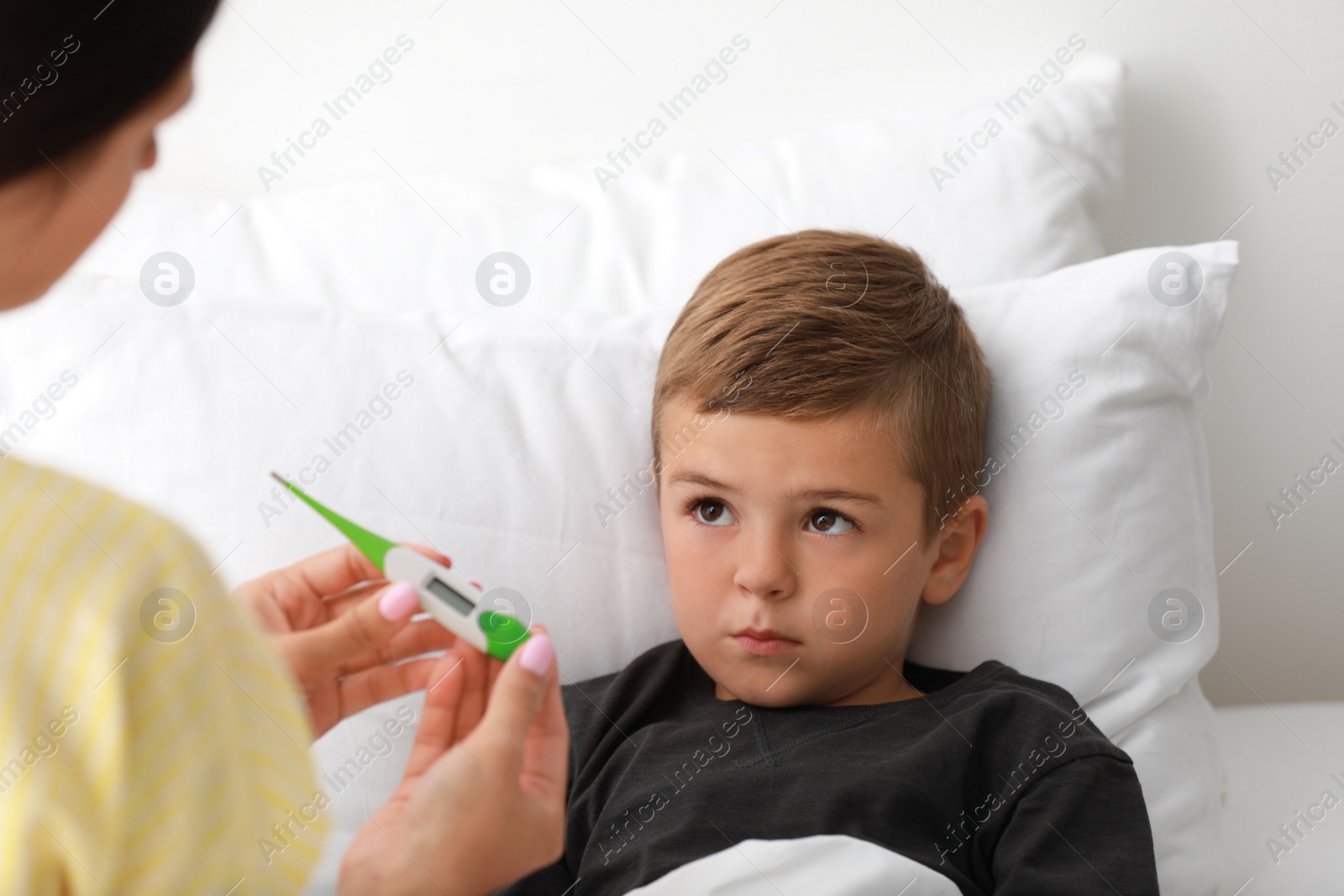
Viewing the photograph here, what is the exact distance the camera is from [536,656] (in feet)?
1.86

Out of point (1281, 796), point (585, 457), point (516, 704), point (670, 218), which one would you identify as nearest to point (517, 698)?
point (516, 704)

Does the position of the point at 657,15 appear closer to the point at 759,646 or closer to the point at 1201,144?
the point at 1201,144

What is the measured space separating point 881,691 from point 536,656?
46 centimetres

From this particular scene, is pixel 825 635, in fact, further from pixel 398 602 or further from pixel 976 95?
pixel 976 95

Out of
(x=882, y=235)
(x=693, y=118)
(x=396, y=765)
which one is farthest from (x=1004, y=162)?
(x=396, y=765)

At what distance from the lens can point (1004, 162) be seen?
1130mm

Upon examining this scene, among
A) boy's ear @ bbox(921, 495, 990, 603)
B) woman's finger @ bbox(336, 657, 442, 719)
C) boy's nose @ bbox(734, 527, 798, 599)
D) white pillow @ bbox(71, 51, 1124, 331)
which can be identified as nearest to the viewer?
woman's finger @ bbox(336, 657, 442, 719)

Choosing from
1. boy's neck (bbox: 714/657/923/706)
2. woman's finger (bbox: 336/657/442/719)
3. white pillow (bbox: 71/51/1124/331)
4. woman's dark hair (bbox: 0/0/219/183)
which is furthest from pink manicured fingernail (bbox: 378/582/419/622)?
white pillow (bbox: 71/51/1124/331)

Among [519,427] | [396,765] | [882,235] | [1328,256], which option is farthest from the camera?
[1328,256]

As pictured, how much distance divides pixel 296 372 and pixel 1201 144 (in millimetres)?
1060

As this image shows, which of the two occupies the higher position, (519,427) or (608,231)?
(608,231)

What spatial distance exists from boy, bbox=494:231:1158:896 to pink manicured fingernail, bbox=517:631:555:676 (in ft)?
0.91

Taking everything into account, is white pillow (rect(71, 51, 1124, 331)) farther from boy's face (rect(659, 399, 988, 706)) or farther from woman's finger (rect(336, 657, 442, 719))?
woman's finger (rect(336, 657, 442, 719))

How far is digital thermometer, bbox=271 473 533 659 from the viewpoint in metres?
0.61
